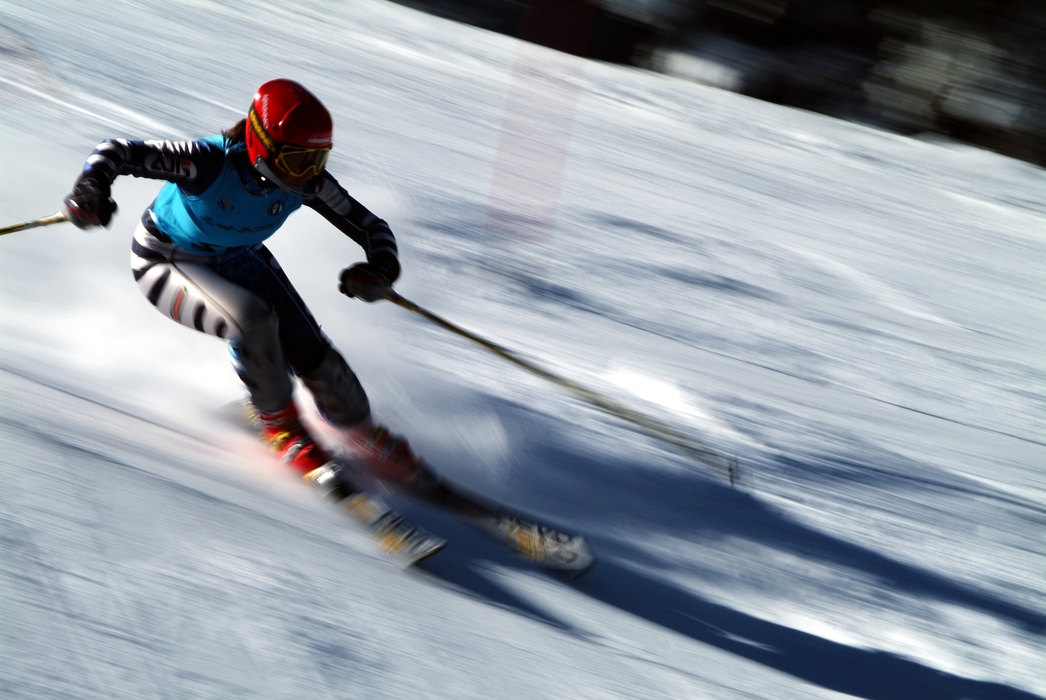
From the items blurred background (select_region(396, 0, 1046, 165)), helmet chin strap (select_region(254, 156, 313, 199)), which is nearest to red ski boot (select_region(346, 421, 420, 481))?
helmet chin strap (select_region(254, 156, 313, 199))

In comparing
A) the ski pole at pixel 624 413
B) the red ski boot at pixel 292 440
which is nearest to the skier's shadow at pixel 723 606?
the ski pole at pixel 624 413

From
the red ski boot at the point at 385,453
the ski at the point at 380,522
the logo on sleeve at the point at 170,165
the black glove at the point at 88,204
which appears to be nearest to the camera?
the black glove at the point at 88,204

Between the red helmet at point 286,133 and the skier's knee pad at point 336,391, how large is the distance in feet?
1.90

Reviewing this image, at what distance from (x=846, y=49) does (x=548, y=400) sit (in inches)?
192

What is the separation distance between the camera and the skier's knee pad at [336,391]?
2.50 metres

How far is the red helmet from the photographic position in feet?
6.88

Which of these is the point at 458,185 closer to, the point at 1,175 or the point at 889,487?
the point at 1,175

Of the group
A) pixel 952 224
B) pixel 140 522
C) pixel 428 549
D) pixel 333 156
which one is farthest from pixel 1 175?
pixel 952 224

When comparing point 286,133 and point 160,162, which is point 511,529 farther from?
point 160,162

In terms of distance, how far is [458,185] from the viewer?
4625mm

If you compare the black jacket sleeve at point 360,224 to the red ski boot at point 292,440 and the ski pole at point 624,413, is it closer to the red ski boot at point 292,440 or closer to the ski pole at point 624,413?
the ski pole at point 624,413

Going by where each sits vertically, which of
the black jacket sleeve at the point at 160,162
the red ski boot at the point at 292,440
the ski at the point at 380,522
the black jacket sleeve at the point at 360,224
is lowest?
the ski at the point at 380,522

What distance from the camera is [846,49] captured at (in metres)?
6.58

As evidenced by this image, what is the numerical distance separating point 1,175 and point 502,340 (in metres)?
2.40
